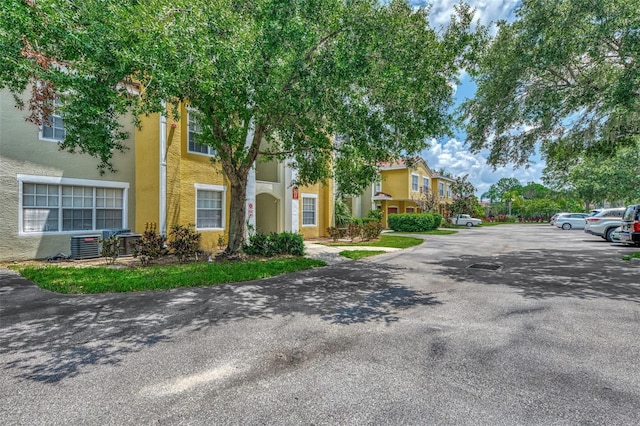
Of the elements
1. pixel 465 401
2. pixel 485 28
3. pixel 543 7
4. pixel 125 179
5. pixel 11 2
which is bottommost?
pixel 465 401

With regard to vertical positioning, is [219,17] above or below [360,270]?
above

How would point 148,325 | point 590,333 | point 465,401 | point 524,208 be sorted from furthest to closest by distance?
point 524,208 → point 148,325 → point 590,333 → point 465,401

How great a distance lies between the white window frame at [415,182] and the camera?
3400 cm

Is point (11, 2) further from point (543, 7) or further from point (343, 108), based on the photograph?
point (543, 7)

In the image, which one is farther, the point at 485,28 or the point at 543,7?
the point at 543,7

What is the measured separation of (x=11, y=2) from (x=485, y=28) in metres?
10.3

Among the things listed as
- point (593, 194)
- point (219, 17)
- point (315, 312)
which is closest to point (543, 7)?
point (219, 17)

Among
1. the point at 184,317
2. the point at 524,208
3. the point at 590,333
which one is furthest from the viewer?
the point at 524,208

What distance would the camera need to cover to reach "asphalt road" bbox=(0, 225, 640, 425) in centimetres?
293

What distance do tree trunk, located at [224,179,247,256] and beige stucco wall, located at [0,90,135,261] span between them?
586 centimetres

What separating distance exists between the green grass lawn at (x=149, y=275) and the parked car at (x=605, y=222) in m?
19.4

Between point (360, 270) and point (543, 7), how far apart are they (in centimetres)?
939

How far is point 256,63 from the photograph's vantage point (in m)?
6.82

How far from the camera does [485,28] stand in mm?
8695
